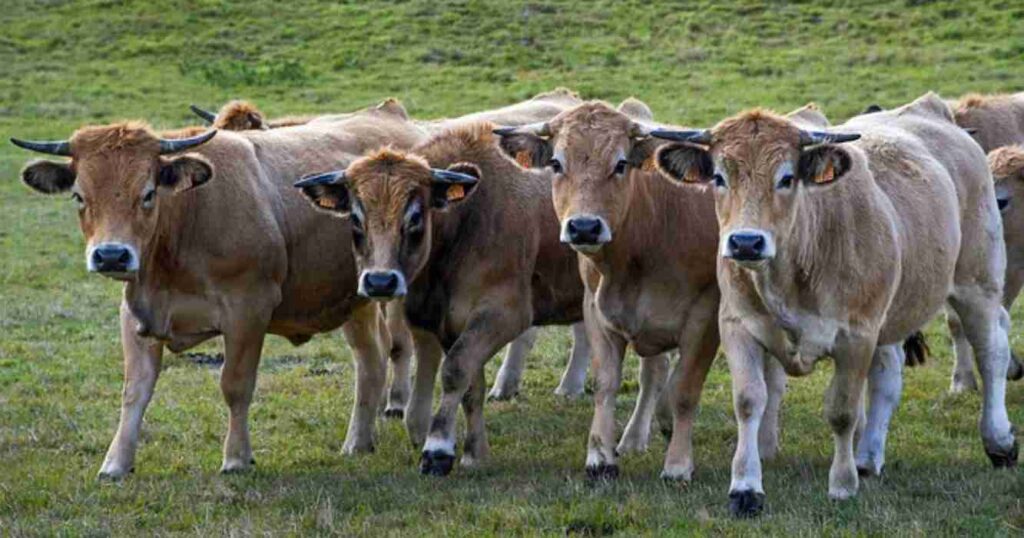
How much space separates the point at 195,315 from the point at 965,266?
499 cm

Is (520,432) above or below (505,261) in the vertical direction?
below

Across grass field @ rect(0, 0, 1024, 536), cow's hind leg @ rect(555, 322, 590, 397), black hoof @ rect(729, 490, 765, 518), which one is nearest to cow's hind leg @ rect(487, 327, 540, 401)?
grass field @ rect(0, 0, 1024, 536)

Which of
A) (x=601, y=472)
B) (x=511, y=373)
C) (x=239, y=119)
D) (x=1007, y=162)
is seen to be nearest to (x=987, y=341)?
(x=601, y=472)

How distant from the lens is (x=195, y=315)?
419 inches

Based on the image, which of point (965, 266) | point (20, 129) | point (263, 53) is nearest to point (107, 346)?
point (965, 266)

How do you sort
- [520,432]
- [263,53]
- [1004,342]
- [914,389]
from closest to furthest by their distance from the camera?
1. [1004,342]
2. [520,432]
3. [914,389]
4. [263,53]

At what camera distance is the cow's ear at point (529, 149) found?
418 inches

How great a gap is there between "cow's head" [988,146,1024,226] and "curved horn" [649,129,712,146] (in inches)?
174

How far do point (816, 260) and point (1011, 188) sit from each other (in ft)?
15.6

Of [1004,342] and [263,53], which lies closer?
[1004,342]

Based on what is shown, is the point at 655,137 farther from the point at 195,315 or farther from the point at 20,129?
the point at 20,129

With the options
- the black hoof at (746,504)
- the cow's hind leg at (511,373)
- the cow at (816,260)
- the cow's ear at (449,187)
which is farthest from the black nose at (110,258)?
the cow's hind leg at (511,373)

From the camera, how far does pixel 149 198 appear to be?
10.3m

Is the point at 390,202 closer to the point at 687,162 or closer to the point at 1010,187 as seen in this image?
the point at 687,162
